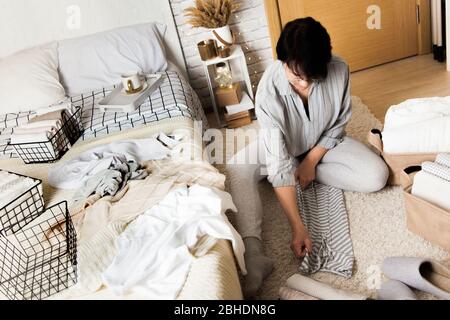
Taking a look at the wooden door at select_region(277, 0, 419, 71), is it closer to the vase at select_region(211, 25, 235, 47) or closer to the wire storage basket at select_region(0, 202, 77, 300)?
the vase at select_region(211, 25, 235, 47)

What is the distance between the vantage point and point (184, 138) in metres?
1.73

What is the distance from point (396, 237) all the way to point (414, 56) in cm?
192

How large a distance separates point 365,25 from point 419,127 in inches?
63.3

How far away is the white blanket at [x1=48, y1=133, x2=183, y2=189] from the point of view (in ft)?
5.34

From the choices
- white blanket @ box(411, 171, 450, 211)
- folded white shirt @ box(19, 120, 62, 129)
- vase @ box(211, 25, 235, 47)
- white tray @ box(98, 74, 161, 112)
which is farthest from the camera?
vase @ box(211, 25, 235, 47)

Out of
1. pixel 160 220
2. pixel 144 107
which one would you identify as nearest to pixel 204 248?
pixel 160 220

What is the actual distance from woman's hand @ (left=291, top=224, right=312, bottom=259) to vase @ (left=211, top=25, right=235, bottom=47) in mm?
1387

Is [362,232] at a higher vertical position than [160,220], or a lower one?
lower

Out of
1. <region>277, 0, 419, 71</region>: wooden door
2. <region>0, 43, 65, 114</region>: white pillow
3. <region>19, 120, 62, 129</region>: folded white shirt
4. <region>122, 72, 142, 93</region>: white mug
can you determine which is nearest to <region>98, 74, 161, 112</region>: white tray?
<region>122, 72, 142, 93</region>: white mug

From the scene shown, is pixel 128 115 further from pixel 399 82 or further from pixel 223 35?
pixel 399 82

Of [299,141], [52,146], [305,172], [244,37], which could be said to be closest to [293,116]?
[299,141]

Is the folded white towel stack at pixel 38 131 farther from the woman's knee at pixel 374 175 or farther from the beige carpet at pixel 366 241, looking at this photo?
the woman's knee at pixel 374 175
